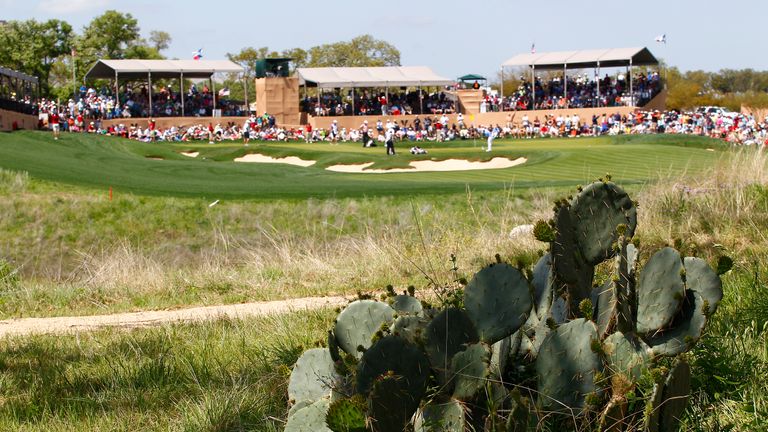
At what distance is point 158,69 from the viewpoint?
65438 mm

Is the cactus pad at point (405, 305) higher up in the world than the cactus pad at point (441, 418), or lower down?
higher up

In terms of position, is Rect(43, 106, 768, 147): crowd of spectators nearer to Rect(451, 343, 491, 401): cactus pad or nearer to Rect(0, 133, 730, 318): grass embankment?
Rect(0, 133, 730, 318): grass embankment

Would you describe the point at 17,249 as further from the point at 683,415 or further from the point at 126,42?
the point at 126,42

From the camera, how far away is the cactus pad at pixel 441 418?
3.67 meters

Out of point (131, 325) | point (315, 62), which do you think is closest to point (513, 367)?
point (131, 325)

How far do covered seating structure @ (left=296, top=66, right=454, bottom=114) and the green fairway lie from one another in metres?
20.9

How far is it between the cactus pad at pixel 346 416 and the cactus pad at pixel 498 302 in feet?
2.11

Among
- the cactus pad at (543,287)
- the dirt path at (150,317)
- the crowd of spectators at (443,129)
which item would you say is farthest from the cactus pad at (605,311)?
the crowd of spectators at (443,129)

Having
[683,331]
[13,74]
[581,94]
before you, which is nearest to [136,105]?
[13,74]

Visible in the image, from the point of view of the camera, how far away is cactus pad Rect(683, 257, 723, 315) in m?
4.12

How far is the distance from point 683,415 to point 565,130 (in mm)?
55885

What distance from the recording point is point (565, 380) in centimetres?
380

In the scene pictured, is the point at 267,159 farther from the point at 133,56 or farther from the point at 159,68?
the point at 133,56

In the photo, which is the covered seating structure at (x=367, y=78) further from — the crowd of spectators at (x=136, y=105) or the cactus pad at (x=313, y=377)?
the cactus pad at (x=313, y=377)
